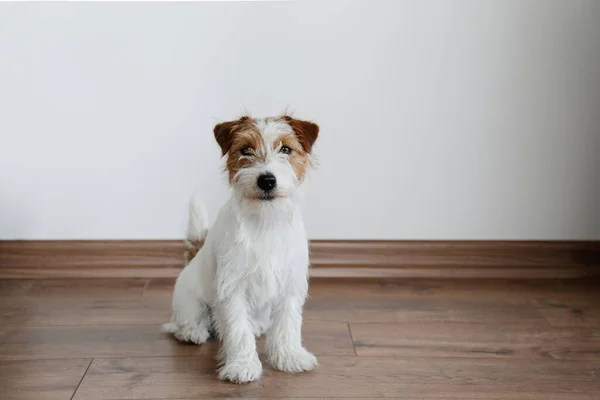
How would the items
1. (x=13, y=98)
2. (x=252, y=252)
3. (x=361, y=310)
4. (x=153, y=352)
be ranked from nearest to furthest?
1. (x=252, y=252)
2. (x=153, y=352)
3. (x=361, y=310)
4. (x=13, y=98)

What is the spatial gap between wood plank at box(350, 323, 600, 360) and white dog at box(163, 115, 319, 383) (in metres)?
0.28

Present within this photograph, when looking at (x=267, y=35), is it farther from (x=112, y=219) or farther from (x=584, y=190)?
(x=584, y=190)

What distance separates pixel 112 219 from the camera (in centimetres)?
261

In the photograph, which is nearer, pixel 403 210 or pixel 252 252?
pixel 252 252

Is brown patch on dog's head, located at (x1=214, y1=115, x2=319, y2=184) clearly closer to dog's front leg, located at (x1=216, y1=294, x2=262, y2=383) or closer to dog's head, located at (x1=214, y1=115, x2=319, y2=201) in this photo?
dog's head, located at (x1=214, y1=115, x2=319, y2=201)

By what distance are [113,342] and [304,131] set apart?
0.91 m

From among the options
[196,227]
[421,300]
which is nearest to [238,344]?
[196,227]

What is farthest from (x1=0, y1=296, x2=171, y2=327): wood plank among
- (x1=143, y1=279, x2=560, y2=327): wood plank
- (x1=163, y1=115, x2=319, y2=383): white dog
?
(x1=163, y1=115, x2=319, y2=383): white dog

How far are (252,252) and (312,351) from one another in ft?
1.38

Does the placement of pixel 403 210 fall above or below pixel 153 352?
above

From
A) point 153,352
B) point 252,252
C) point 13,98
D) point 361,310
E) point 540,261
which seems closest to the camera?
point 252,252

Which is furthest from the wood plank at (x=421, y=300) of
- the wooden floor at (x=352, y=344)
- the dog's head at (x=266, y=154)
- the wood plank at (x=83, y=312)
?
the dog's head at (x=266, y=154)

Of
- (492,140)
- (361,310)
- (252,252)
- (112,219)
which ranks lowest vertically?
(361,310)

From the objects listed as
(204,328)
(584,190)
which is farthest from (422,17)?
(204,328)
